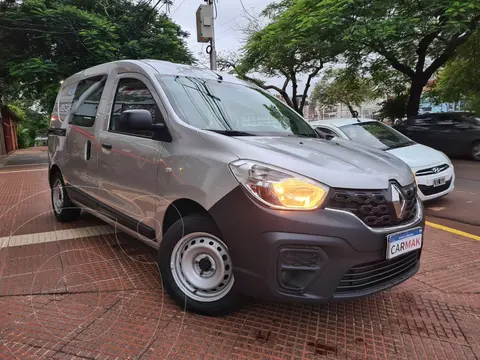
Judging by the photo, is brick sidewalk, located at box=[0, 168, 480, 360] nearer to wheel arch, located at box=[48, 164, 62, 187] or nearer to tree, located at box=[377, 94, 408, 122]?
wheel arch, located at box=[48, 164, 62, 187]

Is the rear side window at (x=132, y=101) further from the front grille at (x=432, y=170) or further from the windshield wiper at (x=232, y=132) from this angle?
the front grille at (x=432, y=170)

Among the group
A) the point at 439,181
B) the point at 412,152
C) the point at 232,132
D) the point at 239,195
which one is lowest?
the point at 439,181

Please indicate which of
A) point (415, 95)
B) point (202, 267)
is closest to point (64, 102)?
point (202, 267)

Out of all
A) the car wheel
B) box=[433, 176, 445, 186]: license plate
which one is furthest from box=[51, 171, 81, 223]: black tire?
the car wheel

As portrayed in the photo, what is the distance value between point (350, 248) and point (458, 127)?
11359 mm

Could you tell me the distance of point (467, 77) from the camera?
14141mm

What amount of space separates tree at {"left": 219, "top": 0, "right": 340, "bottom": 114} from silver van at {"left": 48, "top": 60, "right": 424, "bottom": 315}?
995 centimetres

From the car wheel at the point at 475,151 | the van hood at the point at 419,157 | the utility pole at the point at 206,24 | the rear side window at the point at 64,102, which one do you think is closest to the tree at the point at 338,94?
the car wheel at the point at 475,151

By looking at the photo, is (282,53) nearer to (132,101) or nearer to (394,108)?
(394,108)

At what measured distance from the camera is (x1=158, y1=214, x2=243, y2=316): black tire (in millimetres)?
2471

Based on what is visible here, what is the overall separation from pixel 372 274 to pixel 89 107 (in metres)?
3.33

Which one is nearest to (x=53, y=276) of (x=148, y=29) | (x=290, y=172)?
(x=290, y=172)

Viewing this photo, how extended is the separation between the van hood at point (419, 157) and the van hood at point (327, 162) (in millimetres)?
3396

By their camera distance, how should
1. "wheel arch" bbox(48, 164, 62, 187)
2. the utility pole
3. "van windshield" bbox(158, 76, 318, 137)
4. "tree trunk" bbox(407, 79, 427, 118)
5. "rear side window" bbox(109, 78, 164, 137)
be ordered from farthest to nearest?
"tree trunk" bbox(407, 79, 427, 118) < the utility pole < "wheel arch" bbox(48, 164, 62, 187) < "rear side window" bbox(109, 78, 164, 137) < "van windshield" bbox(158, 76, 318, 137)
